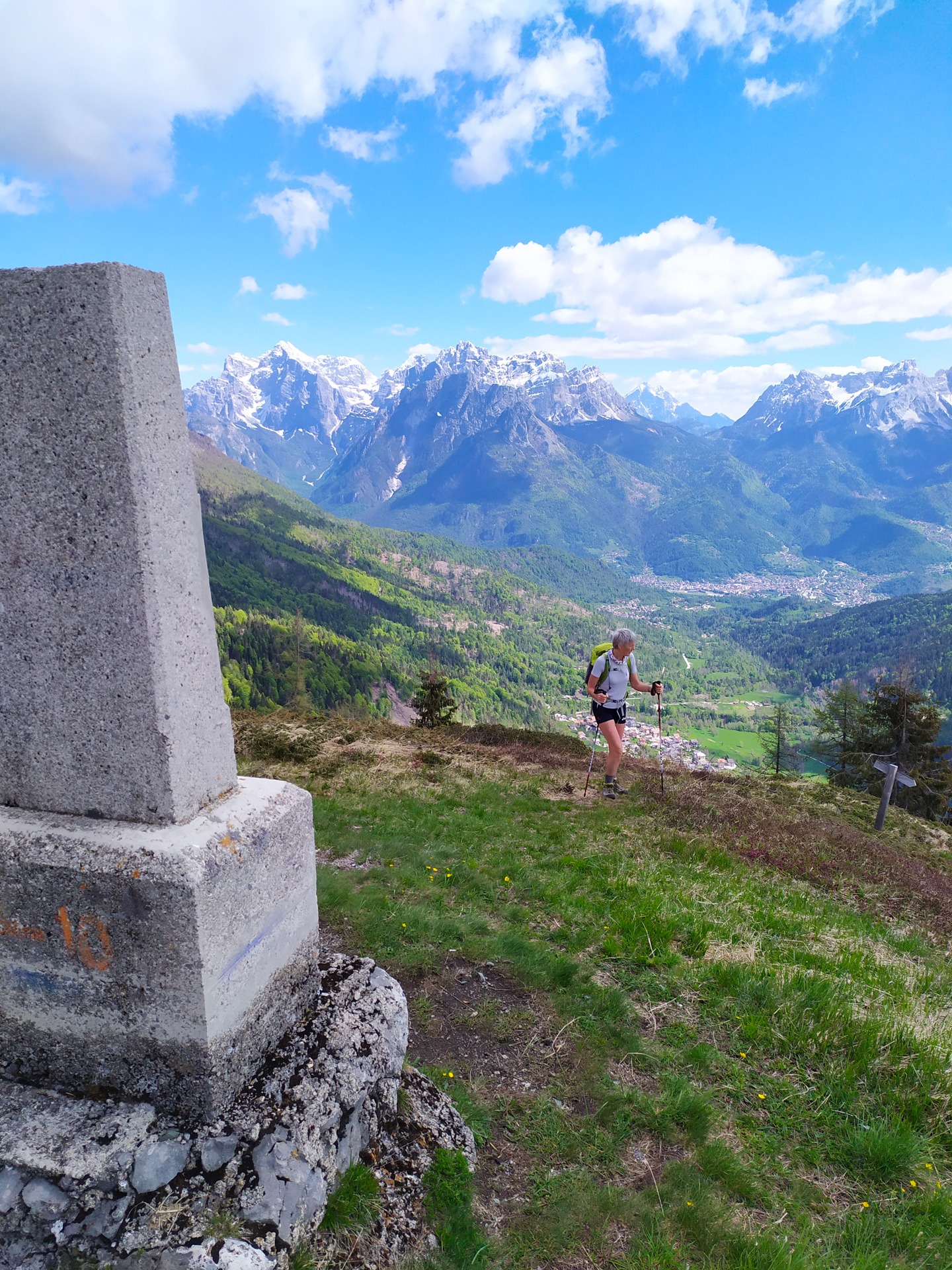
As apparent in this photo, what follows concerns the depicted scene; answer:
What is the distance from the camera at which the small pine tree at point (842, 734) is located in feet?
118

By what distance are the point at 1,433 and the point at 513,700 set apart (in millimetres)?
162447

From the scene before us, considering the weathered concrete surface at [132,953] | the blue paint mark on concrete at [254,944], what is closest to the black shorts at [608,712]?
the blue paint mark on concrete at [254,944]

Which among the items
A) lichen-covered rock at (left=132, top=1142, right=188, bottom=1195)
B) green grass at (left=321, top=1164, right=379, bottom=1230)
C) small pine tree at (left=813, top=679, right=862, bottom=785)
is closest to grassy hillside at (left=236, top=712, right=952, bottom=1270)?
green grass at (left=321, top=1164, right=379, bottom=1230)

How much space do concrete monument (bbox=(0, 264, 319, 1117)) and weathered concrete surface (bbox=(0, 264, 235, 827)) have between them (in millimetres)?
11

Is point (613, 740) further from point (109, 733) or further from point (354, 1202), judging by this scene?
point (109, 733)

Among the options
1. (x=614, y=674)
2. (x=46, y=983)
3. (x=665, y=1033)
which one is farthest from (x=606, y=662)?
(x=46, y=983)

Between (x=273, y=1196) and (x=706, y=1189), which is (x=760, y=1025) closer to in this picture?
(x=706, y=1189)

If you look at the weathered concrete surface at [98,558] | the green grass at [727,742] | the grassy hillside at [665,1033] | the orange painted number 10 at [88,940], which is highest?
the weathered concrete surface at [98,558]

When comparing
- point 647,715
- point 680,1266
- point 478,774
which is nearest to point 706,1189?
point 680,1266

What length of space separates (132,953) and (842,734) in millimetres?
47452

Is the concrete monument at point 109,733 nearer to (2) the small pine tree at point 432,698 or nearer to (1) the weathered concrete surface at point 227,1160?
(1) the weathered concrete surface at point 227,1160

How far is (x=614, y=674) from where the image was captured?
1219 centimetres

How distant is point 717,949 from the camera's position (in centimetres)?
693

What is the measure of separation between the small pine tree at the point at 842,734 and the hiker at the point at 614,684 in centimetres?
2935
